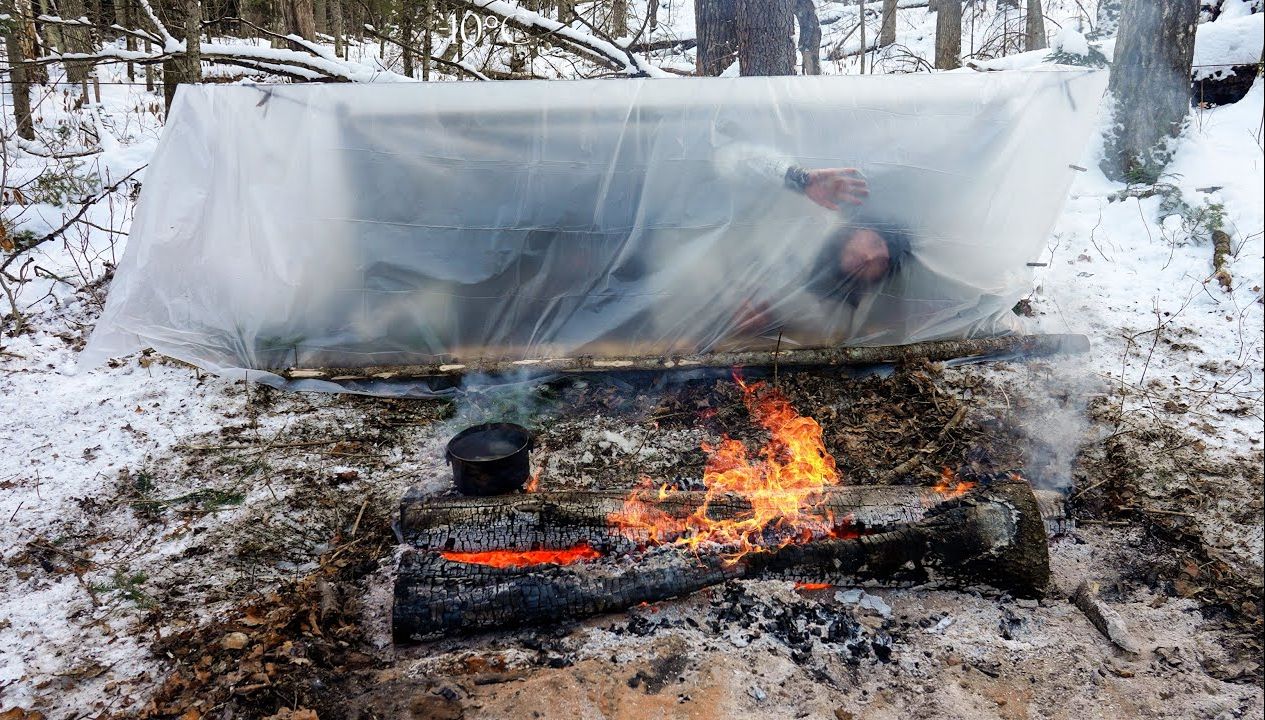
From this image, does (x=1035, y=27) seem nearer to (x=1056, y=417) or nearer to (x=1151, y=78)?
(x=1151, y=78)

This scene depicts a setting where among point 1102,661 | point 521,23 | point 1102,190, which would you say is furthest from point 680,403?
point 1102,190

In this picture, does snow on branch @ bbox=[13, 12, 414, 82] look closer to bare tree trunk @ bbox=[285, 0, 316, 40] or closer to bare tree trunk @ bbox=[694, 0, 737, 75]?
bare tree trunk @ bbox=[694, 0, 737, 75]

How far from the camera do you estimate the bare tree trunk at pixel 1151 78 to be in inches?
249

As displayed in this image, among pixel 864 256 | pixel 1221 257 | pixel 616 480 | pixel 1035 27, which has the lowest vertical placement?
pixel 616 480

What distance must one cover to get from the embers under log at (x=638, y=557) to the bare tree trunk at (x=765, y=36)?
4.29 meters

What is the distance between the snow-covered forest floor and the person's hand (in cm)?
116

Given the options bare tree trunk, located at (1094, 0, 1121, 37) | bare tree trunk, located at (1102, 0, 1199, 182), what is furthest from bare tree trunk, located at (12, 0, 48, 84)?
bare tree trunk, located at (1094, 0, 1121, 37)

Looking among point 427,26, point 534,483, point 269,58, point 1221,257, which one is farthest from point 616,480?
point 427,26

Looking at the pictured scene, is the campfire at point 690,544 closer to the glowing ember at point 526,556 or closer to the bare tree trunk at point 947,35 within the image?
the glowing ember at point 526,556

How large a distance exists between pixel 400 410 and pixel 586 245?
1529mm

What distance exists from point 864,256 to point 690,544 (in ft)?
7.56

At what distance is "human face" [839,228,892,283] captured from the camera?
4203 millimetres

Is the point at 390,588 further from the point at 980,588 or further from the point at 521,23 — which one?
the point at 521,23

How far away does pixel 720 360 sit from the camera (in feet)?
14.1
